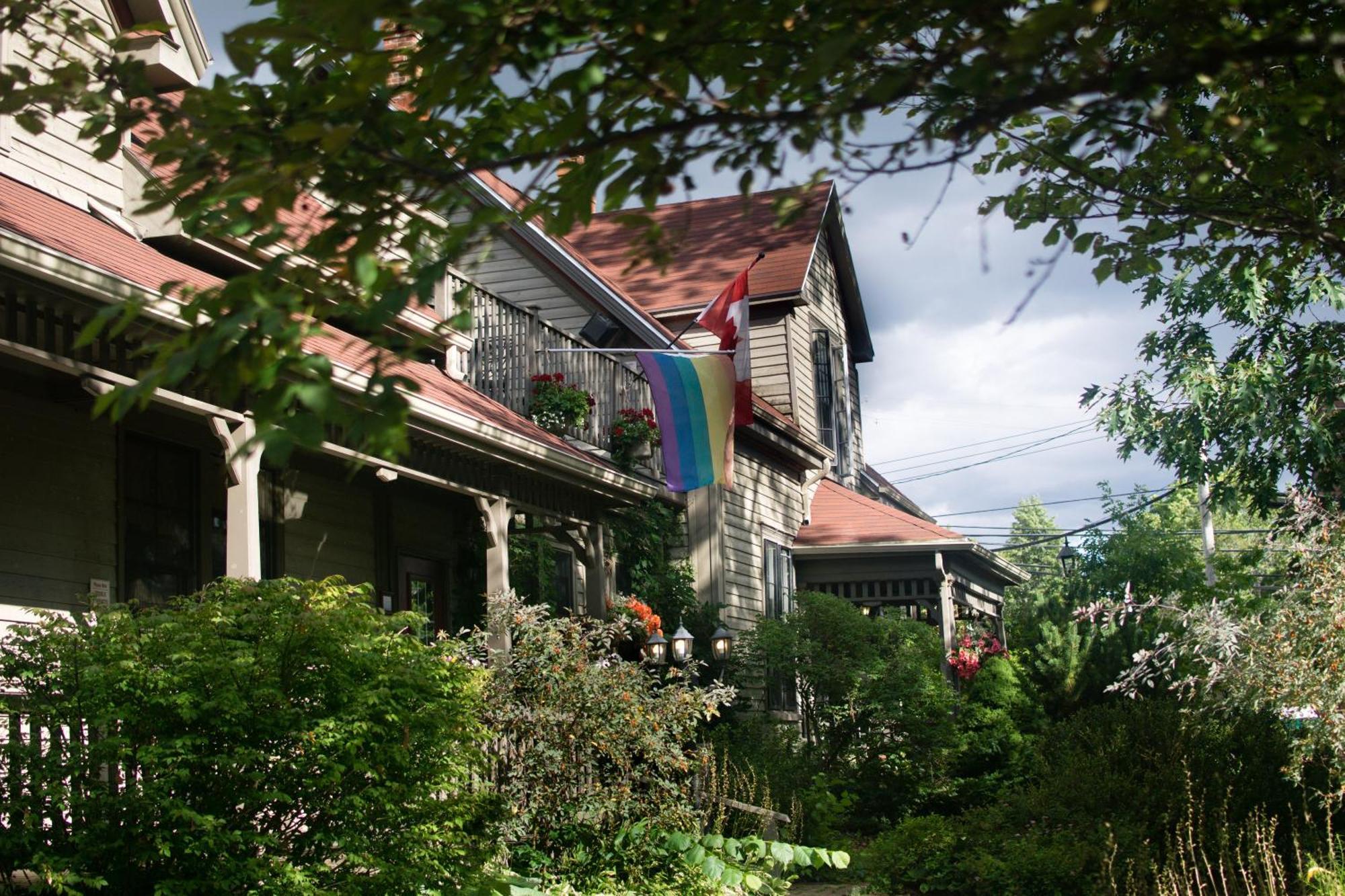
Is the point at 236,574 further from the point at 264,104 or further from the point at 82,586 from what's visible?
the point at 264,104

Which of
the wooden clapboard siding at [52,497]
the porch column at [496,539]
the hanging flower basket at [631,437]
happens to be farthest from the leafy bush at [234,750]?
the hanging flower basket at [631,437]

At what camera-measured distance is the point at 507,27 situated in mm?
3746

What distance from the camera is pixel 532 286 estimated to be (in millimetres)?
18609

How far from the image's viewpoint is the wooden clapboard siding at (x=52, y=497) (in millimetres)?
9188

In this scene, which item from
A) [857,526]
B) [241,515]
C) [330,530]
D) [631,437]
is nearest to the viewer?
[241,515]

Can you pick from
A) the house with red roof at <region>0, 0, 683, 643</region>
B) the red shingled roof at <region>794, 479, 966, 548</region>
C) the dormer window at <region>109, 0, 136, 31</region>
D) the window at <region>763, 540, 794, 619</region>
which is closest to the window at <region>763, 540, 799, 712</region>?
the window at <region>763, 540, 794, 619</region>

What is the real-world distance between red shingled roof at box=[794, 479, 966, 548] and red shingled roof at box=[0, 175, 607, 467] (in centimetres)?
931

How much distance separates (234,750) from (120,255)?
4.08 metres

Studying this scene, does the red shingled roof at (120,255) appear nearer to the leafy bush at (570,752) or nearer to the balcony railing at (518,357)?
the balcony railing at (518,357)

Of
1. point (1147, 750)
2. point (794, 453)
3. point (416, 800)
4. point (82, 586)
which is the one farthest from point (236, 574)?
point (794, 453)

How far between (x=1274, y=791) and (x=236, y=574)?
8.71m

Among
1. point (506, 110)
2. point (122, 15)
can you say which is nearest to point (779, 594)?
point (122, 15)

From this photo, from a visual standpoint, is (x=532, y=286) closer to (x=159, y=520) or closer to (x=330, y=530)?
(x=330, y=530)

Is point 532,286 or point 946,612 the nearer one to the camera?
point 532,286
